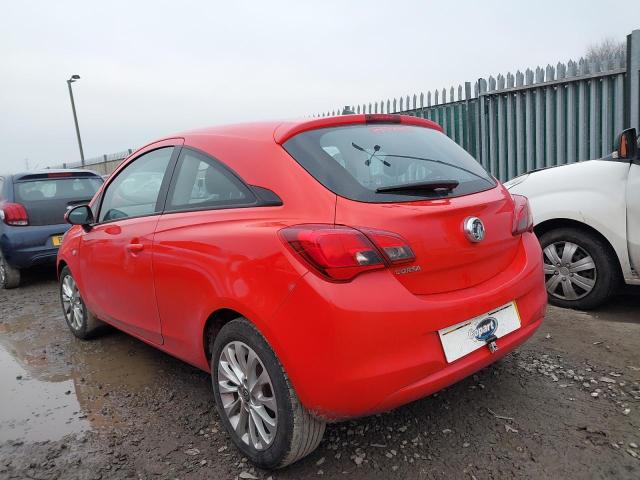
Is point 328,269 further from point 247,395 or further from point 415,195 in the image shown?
point 247,395

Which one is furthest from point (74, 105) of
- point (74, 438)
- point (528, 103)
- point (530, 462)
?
point (530, 462)

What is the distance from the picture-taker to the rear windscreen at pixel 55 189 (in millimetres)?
6344

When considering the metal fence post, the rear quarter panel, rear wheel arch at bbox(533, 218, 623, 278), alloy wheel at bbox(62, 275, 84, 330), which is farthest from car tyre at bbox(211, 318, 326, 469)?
the metal fence post

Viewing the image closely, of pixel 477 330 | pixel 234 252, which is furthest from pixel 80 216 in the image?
pixel 477 330

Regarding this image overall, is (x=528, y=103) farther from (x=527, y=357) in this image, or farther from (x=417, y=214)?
(x=417, y=214)

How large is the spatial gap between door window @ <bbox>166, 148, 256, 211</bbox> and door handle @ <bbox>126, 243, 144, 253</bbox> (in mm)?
311

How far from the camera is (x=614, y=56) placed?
21.9 feet

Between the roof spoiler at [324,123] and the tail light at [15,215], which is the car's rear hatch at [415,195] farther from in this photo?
the tail light at [15,215]

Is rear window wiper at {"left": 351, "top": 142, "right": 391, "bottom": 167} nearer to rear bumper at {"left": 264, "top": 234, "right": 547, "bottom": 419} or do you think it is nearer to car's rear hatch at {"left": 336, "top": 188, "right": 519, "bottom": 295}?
car's rear hatch at {"left": 336, "top": 188, "right": 519, "bottom": 295}

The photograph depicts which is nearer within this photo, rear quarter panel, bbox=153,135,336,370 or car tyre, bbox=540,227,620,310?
rear quarter panel, bbox=153,135,336,370

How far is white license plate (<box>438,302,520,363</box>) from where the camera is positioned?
79.7 inches

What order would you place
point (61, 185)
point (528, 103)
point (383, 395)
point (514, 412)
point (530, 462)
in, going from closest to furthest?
point (383, 395) < point (530, 462) < point (514, 412) < point (61, 185) < point (528, 103)

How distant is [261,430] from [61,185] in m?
5.74

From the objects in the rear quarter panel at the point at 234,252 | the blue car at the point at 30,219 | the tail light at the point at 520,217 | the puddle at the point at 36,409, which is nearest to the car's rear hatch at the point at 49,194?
the blue car at the point at 30,219
